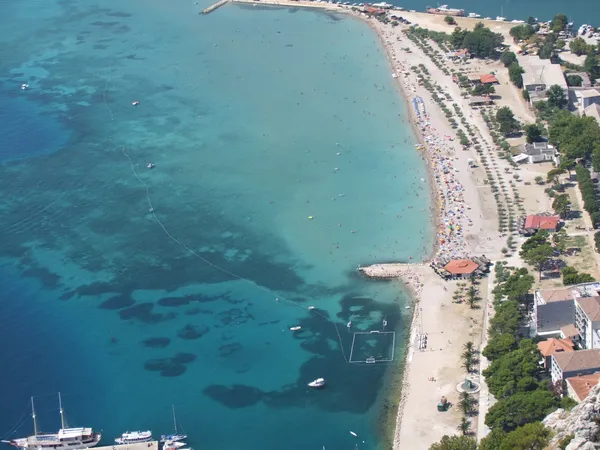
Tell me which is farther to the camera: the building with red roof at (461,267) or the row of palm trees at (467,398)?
the building with red roof at (461,267)

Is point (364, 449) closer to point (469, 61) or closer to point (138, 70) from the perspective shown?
point (469, 61)

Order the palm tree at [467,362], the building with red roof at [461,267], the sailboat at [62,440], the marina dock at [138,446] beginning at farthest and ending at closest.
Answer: the building with red roof at [461,267], the palm tree at [467,362], the sailboat at [62,440], the marina dock at [138,446]

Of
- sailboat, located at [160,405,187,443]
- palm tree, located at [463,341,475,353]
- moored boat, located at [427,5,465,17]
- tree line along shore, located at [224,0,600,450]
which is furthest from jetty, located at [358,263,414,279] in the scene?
moored boat, located at [427,5,465,17]

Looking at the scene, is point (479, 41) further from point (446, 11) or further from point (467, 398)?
point (467, 398)

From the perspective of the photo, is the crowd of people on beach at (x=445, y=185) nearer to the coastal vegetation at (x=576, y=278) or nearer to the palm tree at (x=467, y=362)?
the coastal vegetation at (x=576, y=278)

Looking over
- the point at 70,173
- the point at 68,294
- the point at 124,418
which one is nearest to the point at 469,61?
the point at 70,173

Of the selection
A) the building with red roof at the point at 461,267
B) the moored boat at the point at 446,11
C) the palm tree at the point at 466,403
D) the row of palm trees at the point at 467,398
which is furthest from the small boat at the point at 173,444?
the moored boat at the point at 446,11
